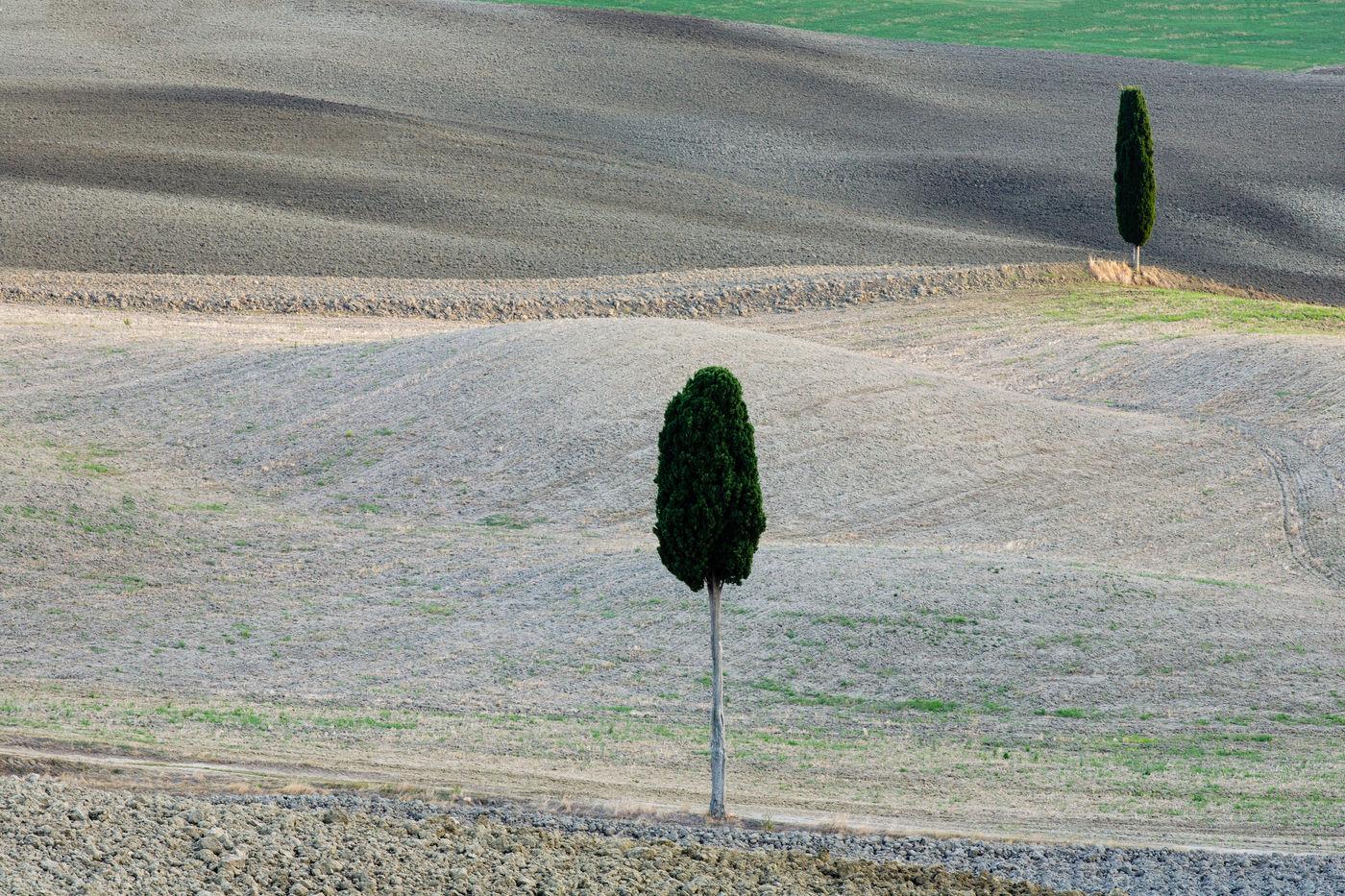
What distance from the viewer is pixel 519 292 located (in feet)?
101

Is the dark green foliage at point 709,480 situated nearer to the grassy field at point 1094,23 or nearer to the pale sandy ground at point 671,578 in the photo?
the pale sandy ground at point 671,578

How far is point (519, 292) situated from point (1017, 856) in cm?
2370

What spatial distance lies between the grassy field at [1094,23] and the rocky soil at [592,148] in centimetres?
720

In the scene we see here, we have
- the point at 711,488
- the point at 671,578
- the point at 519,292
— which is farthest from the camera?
the point at 519,292

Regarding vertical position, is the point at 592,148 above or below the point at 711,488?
below

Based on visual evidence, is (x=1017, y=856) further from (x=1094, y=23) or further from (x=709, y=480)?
(x=1094, y=23)

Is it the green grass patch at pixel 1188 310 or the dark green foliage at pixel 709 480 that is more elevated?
the dark green foliage at pixel 709 480

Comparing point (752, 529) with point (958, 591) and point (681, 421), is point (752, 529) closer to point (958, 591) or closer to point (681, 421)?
point (681, 421)

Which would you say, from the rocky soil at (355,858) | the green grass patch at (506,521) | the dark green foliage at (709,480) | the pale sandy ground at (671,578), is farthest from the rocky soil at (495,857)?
the green grass patch at (506,521)

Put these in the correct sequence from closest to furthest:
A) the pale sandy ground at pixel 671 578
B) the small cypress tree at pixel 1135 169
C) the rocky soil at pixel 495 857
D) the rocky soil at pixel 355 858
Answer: the rocky soil at pixel 355 858, the rocky soil at pixel 495 857, the pale sandy ground at pixel 671 578, the small cypress tree at pixel 1135 169

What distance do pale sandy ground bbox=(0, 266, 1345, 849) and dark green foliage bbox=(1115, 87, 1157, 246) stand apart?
7.47m

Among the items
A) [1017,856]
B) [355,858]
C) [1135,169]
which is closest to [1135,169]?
[1135,169]

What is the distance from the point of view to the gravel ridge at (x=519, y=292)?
95.8 feet

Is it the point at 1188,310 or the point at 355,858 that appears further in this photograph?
the point at 1188,310
